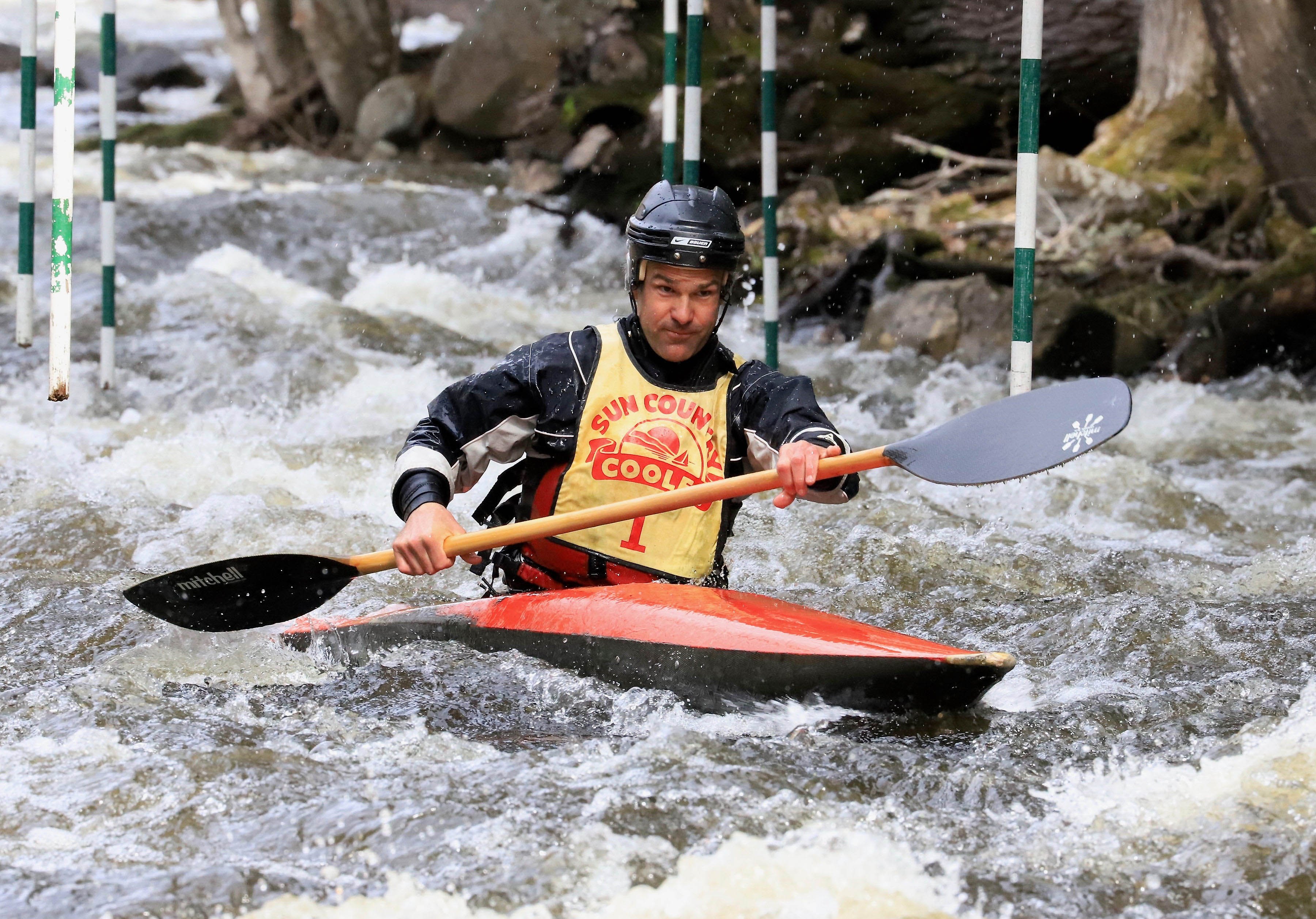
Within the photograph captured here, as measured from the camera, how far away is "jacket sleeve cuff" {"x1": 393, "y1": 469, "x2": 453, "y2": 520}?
2859mm

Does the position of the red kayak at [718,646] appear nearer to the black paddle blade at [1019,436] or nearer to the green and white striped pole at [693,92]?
the black paddle blade at [1019,436]

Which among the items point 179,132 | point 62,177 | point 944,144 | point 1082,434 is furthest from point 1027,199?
point 179,132

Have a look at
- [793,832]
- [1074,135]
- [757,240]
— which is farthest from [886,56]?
[793,832]

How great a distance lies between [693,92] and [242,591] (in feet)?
10.2

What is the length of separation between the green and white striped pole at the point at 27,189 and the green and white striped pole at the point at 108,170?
256 mm

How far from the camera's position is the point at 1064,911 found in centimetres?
210

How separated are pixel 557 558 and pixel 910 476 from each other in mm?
2725

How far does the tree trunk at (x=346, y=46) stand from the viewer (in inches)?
543

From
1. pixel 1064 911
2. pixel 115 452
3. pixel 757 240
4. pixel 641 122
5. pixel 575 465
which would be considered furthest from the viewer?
pixel 641 122

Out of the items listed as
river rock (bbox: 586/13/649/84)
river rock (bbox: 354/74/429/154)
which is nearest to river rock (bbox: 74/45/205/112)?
river rock (bbox: 354/74/429/154)

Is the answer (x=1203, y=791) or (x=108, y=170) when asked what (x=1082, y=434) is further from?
(x=108, y=170)

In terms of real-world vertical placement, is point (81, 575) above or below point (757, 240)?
below

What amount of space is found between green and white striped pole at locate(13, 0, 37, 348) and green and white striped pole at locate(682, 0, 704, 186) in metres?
2.51

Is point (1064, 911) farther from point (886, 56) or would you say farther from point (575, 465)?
point (886, 56)
